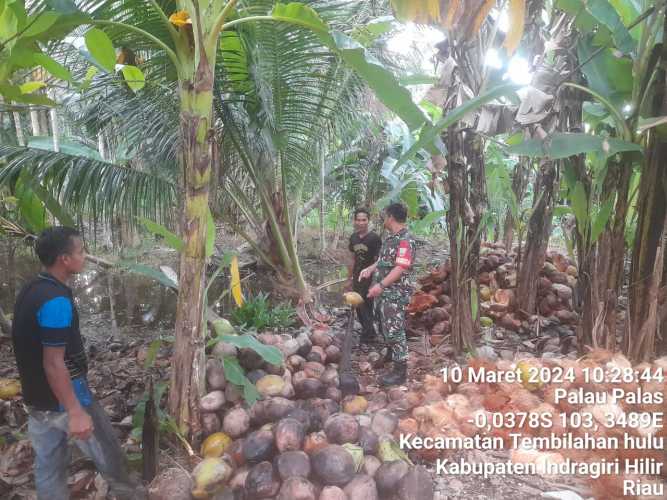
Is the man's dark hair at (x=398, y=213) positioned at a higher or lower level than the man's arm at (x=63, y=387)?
higher

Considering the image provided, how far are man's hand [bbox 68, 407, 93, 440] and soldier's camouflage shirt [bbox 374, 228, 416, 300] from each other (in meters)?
1.87

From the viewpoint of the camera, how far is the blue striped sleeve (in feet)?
4.70

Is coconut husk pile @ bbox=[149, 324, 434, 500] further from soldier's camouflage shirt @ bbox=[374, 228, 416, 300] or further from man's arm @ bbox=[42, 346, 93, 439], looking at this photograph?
soldier's camouflage shirt @ bbox=[374, 228, 416, 300]

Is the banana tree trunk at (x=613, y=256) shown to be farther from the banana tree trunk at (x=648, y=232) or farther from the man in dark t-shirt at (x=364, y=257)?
the man in dark t-shirt at (x=364, y=257)

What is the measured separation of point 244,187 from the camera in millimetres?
5086

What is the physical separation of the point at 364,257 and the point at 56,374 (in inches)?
98.1

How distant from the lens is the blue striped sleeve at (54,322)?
4.70ft

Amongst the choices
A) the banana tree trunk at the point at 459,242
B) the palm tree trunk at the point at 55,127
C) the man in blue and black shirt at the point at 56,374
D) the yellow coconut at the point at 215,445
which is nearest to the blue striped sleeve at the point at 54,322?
the man in blue and black shirt at the point at 56,374

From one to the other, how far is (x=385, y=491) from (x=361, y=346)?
2.05 metres

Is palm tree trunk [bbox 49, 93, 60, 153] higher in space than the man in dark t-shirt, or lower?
higher

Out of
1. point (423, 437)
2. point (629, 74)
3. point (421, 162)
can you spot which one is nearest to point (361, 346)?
point (423, 437)

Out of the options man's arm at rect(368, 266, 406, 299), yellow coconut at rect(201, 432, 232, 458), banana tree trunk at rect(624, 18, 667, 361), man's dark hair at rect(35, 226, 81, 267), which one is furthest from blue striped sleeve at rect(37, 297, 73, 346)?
banana tree trunk at rect(624, 18, 667, 361)

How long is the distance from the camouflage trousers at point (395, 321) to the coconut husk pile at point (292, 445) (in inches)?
21.8

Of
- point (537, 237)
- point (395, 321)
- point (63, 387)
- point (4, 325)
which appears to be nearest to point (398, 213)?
point (395, 321)
